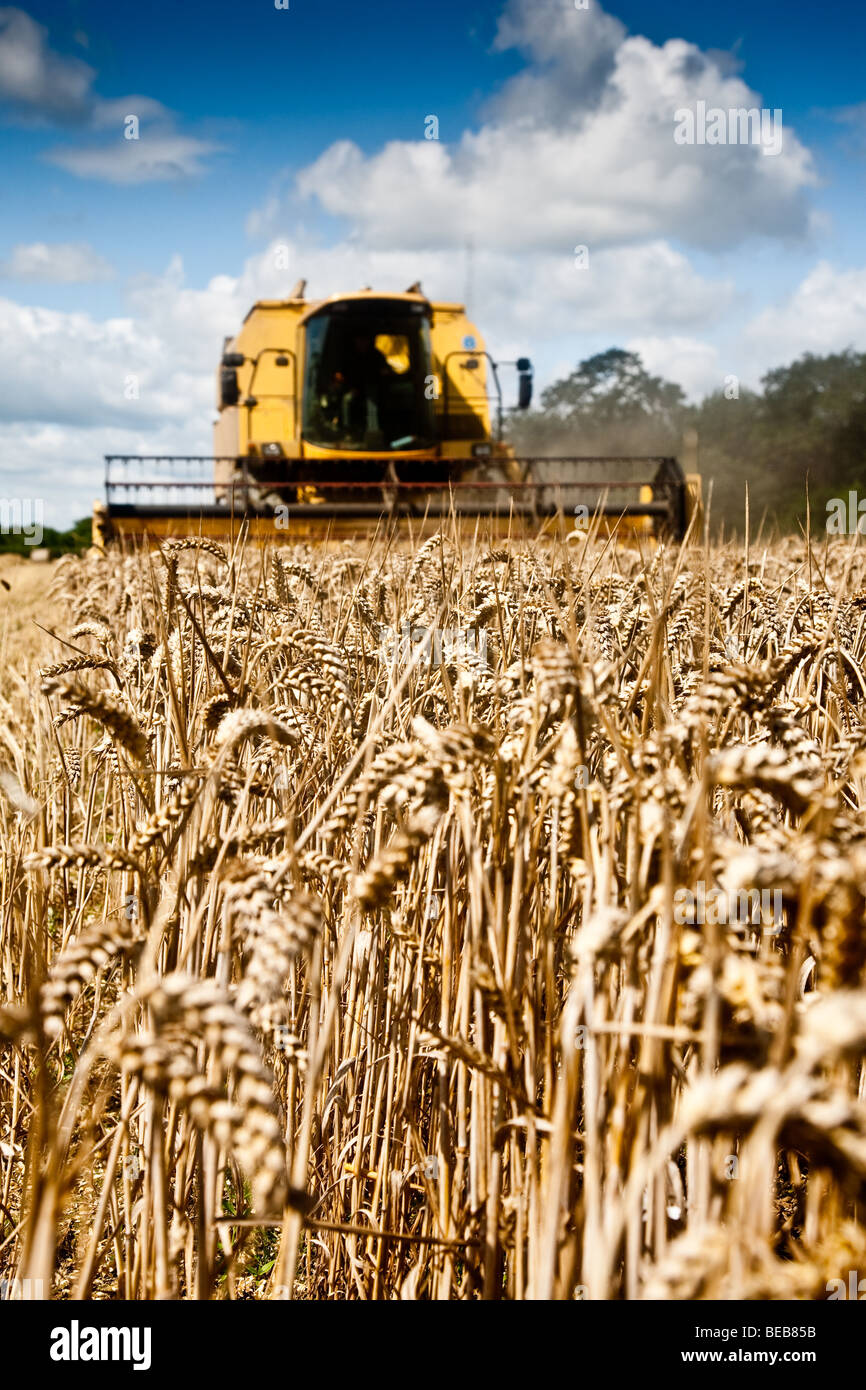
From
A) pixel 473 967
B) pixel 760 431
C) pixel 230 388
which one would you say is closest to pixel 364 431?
pixel 230 388

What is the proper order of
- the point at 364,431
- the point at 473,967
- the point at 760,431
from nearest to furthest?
1. the point at 473,967
2. the point at 364,431
3. the point at 760,431

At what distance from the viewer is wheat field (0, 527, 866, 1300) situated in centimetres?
55

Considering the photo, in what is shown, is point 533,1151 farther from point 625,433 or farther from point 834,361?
point 625,433

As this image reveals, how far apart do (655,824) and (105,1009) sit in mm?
1440

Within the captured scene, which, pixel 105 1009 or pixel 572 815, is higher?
pixel 572 815

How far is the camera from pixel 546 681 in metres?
0.72

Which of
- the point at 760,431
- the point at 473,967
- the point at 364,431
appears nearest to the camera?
the point at 473,967

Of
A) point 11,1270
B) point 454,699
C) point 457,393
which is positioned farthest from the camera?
point 457,393

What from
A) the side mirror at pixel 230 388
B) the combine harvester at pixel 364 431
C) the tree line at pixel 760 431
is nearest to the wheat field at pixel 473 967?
the combine harvester at pixel 364 431

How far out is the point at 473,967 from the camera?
0.96 m

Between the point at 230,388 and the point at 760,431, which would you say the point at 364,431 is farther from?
the point at 760,431

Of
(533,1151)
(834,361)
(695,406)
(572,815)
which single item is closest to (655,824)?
(572,815)

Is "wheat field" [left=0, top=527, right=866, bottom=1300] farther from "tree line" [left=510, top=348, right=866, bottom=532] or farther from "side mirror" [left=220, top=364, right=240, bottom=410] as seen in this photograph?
"tree line" [left=510, top=348, right=866, bottom=532]

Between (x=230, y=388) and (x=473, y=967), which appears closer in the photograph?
(x=473, y=967)
